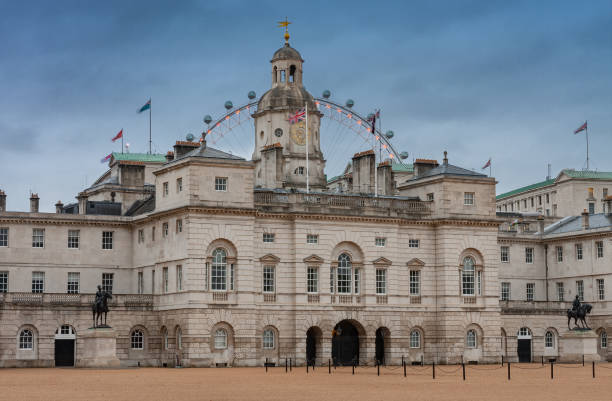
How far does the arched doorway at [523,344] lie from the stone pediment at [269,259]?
836 inches

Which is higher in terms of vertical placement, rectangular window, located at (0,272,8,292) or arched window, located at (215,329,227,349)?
rectangular window, located at (0,272,8,292)

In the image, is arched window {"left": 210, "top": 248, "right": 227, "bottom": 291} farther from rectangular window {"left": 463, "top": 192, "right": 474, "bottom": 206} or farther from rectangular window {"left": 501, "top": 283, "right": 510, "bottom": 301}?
rectangular window {"left": 501, "top": 283, "right": 510, "bottom": 301}

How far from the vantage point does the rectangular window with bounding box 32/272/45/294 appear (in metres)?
78.2

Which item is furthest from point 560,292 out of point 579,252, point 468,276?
point 468,276

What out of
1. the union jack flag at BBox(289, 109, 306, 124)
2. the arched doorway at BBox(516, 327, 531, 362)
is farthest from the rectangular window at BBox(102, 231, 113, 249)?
the arched doorway at BBox(516, 327, 531, 362)

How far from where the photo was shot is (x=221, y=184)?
73.5m

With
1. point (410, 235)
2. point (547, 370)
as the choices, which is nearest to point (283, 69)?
point (410, 235)

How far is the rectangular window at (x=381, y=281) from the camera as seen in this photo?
7881 cm

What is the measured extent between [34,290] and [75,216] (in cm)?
555

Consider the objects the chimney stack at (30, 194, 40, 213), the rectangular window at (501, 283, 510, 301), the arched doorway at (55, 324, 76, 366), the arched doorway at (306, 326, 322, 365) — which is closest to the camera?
the arched doorway at (55, 324, 76, 366)

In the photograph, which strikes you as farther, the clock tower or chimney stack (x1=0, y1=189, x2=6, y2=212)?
the clock tower

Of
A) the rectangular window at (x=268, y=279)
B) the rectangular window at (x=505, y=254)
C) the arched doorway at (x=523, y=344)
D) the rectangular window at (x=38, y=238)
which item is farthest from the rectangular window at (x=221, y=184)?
the rectangular window at (x=505, y=254)

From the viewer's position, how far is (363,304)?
7775 cm

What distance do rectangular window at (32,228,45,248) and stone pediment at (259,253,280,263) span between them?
15085 mm
